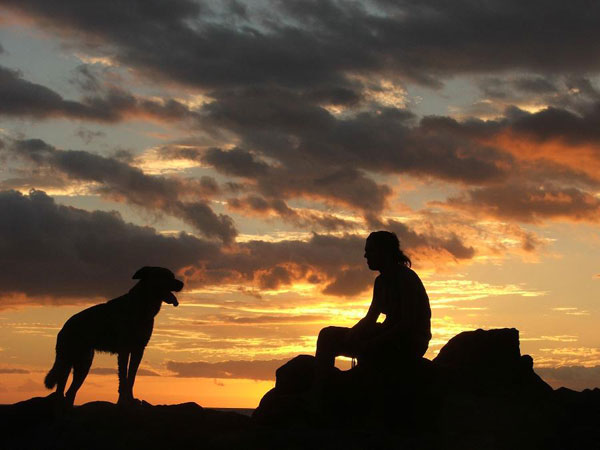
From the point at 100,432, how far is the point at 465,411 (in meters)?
5.52

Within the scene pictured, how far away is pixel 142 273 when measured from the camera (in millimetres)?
13672

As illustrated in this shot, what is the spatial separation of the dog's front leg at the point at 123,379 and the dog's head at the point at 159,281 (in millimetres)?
1229

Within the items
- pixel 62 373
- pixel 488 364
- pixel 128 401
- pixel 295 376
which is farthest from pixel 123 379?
pixel 488 364

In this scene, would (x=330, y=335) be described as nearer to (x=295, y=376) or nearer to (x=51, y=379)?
(x=295, y=376)


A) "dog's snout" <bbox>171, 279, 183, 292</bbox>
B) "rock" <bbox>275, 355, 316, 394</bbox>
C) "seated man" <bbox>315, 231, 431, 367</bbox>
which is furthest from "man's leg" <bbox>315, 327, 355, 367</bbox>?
"dog's snout" <bbox>171, 279, 183, 292</bbox>

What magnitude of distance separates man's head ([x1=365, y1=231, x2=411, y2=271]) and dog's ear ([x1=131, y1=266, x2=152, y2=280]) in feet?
16.4

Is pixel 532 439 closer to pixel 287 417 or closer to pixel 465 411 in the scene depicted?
pixel 465 411

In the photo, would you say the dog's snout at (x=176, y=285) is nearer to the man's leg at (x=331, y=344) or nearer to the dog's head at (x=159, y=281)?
the dog's head at (x=159, y=281)

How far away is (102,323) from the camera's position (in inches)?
529

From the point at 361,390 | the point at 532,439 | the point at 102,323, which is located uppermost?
the point at 102,323

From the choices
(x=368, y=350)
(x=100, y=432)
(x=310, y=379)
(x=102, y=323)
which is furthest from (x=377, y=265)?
(x=102, y=323)

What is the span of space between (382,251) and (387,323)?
979 mm

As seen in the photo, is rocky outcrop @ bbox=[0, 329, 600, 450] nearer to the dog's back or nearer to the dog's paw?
the dog's paw

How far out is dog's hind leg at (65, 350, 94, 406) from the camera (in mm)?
13570
